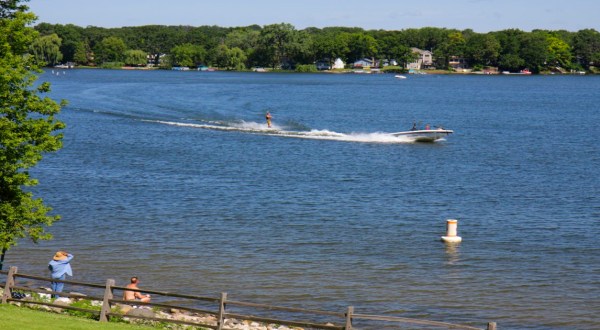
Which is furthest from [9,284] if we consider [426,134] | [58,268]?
[426,134]

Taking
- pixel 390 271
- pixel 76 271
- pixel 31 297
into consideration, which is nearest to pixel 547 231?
pixel 390 271

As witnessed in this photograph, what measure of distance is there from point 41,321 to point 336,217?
23.5 meters

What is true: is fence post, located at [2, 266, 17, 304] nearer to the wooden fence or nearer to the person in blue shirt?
the wooden fence

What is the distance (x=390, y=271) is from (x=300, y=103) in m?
99.9

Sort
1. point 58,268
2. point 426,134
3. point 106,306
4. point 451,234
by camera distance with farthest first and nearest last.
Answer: point 426,134 < point 451,234 < point 58,268 < point 106,306

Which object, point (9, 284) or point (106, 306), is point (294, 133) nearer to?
point (9, 284)

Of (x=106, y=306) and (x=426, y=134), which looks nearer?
(x=106, y=306)

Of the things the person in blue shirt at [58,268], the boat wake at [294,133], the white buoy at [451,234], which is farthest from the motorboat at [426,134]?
the person in blue shirt at [58,268]

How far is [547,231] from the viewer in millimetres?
40219

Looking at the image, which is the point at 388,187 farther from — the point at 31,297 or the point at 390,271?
the point at 31,297

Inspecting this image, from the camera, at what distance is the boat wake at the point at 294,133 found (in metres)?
79.1

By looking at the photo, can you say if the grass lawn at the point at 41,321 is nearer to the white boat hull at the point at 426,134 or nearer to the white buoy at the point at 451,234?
the white buoy at the point at 451,234

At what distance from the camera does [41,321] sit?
20844 millimetres

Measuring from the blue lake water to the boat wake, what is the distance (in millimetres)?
221
